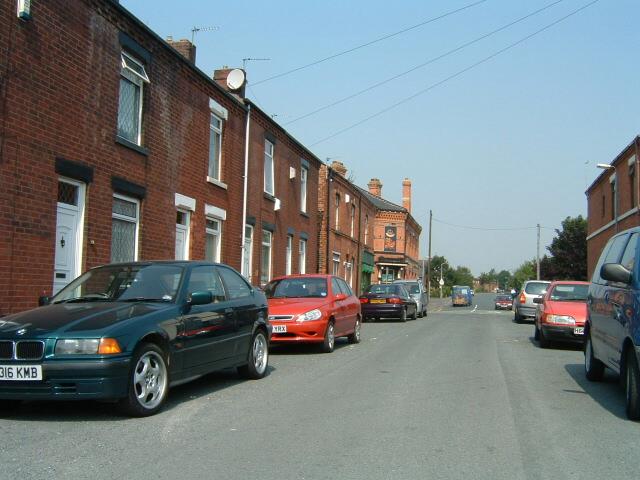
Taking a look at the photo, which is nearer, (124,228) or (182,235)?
(124,228)

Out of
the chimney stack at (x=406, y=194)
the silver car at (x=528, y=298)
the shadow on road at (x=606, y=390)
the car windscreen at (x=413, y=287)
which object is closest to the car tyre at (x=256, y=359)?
the shadow on road at (x=606, y=390)

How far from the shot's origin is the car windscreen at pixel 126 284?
7535 mm

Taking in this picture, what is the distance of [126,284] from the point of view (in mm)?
7707

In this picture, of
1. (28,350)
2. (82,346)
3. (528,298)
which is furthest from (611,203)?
(28,350)

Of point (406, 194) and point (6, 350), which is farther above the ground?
point (406, 194)

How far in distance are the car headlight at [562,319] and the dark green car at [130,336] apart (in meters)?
7.31

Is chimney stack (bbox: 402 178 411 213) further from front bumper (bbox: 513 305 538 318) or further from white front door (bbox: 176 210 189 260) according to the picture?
white front door (bbox: 176 210 189 260)

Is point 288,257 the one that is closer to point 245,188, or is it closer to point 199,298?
point 245,188

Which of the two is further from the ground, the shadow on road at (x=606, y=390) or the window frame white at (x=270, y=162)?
the window frame white at (x=270, y=162)

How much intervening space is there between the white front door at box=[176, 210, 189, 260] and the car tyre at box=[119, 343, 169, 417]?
901 centimetres

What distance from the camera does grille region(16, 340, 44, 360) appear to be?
245 inches

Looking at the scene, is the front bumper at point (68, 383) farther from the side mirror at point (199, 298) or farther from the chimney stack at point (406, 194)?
the chimney stack at point (406, 194)

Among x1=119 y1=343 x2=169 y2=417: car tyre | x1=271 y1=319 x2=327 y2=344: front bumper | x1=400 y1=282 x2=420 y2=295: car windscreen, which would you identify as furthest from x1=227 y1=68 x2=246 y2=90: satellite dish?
x1=119 y1=343 x2=169 y2=417: car tyre

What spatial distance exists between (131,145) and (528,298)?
16.4 m
